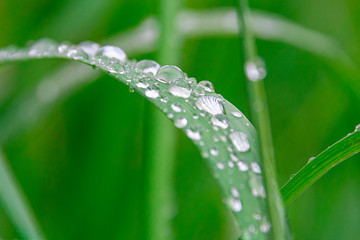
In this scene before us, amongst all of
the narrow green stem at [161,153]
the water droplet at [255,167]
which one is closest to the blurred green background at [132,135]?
the narrow green stem at [161,153]

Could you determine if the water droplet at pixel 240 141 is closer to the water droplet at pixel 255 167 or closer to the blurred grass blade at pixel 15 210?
the water droplet at pixel 255 167

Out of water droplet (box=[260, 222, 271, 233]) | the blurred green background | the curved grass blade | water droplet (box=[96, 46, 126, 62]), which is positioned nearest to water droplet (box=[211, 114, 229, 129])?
the curved grass blade

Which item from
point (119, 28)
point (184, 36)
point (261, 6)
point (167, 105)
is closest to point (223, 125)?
point (167, 105)

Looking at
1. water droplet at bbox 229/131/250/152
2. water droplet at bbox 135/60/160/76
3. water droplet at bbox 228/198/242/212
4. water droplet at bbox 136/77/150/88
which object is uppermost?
water droplet at bbox 135/60/160/76

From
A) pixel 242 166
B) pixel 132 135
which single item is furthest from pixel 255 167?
pixel 132 135

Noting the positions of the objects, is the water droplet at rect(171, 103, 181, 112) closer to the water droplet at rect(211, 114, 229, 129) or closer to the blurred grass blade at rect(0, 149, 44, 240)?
the water droplet at rect(211, 114, 229, 129)

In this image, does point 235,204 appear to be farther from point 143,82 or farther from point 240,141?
point 143,82
